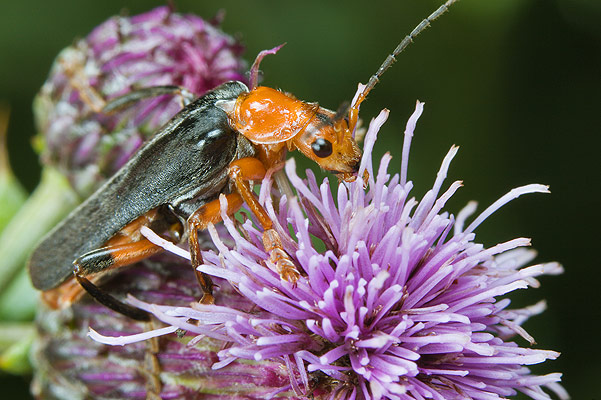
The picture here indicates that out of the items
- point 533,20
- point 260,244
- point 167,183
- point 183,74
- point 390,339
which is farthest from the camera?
point 533,20

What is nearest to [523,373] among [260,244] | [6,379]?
[260,244]

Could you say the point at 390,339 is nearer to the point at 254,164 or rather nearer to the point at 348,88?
the point at 254,164

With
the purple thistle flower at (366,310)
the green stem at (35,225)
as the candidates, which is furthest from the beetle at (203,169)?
the green stem at (35,225)

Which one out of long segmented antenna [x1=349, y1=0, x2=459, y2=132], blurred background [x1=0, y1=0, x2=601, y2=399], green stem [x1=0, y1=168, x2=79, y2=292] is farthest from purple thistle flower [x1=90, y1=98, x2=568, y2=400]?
blurred background [x1=0, y1=0, x2=601, y2=399]

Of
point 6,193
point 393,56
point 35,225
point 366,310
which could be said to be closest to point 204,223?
point 366,310

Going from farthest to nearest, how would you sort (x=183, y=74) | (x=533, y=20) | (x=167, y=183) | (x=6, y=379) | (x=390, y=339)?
1. (x=533, y=20)
2. (x=6, y=379)
3. (x=183, y=74)
4. (x=167, y=183)
5. (x=390, y=339)

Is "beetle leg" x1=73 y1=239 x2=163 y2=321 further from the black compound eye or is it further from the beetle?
the black compound eye
